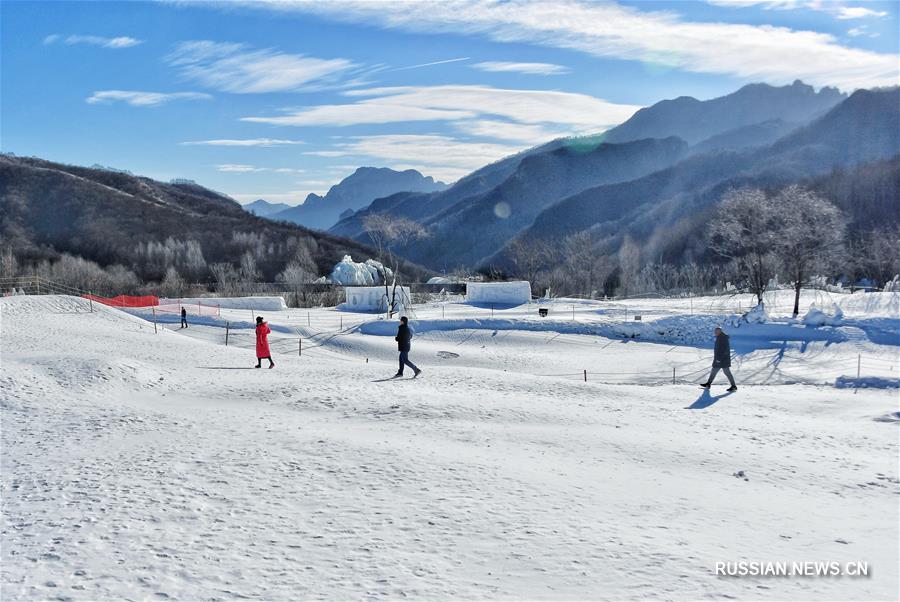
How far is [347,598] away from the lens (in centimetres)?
504

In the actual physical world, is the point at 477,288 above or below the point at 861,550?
above

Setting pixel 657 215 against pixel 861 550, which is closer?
pixel 861 550

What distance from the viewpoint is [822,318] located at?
29.0 metres

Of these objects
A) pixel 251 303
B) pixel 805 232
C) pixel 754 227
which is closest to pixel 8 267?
pixel 251 303

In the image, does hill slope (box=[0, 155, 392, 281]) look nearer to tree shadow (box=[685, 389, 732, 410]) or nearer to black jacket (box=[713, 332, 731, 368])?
black jacket (box=[713, 332, 731, 368])

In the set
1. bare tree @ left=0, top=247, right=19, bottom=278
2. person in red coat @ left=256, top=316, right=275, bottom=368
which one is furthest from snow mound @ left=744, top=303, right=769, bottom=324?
bare tree @ left=0, top=247, right=19, bottom=278

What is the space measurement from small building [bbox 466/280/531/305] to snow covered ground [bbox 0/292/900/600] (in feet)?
89.2

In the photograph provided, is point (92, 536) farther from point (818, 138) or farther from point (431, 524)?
point (818, 138)

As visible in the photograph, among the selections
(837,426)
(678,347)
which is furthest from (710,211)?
(837,426)

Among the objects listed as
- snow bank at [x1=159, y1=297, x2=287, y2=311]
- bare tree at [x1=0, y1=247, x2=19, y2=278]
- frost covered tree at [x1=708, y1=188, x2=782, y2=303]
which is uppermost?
frost covered tree at [x1=708, y1=188, x2=782, y2=303]

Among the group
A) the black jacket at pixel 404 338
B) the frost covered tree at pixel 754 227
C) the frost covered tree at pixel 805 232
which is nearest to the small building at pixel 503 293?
the frost covered tree at pixel 754 227

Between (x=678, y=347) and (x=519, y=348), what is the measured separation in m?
7.36

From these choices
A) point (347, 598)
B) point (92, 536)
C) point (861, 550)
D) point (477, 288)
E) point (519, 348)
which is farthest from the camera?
point (477, 288)

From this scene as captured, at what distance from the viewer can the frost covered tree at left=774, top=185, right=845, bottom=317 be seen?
35.1 m
